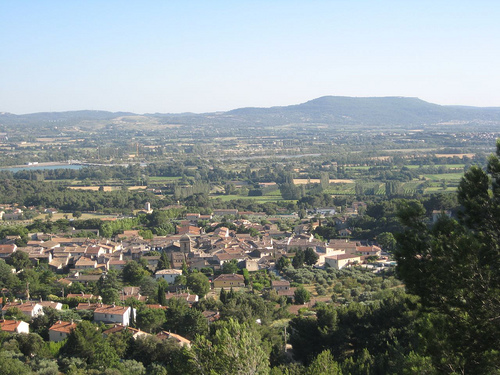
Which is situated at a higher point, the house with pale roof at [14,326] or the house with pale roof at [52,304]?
the house with pale roof at [14,326]

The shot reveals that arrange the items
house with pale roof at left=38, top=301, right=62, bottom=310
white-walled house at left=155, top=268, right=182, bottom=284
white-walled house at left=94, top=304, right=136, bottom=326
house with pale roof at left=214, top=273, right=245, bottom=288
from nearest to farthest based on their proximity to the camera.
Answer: white-walled house at left=94, top=304, right=136, bottom=326 < house with pale roof at left=38, top=301, right=62, bottom=310 < house with pale roof at left=214, top=273, right=245, bottom=288 < white-walled house at left=155, top=268, right=182, bottom=284

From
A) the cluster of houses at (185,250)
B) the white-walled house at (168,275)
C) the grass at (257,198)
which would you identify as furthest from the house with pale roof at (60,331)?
the grass at (257,198)

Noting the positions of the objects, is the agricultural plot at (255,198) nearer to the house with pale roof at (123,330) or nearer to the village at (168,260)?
the village at (168,260)

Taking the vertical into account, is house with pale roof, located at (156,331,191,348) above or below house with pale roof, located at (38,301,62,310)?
above

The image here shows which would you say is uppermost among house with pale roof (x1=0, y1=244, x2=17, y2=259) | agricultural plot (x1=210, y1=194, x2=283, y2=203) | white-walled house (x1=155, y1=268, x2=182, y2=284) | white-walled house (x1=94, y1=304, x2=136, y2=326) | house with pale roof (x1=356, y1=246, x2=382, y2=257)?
white-walled house (x1=94, y1=304, x2=136, y2=326)

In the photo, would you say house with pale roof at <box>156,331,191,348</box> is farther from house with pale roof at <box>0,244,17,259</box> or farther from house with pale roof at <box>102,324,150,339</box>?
house with pale roof at <box>0,244,17,259</box>

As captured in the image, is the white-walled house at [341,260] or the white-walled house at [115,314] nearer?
the white-walled house at [115,314]

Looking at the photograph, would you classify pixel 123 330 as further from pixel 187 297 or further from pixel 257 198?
pixel 257 198

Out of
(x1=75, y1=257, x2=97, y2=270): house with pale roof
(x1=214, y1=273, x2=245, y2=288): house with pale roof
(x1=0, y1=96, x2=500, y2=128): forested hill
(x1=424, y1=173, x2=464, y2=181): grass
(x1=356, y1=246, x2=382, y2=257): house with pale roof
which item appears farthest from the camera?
(x1=0, y1=96, x2=500, y2=128): forested hill

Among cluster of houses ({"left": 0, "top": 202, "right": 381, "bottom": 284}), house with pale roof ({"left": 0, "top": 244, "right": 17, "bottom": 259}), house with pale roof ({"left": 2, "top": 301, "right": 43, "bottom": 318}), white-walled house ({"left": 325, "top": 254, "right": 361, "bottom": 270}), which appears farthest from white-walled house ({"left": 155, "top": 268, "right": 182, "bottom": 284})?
house with pale roof ({"left": 0, "top": 244, "right": 17, "bottom": 259})
